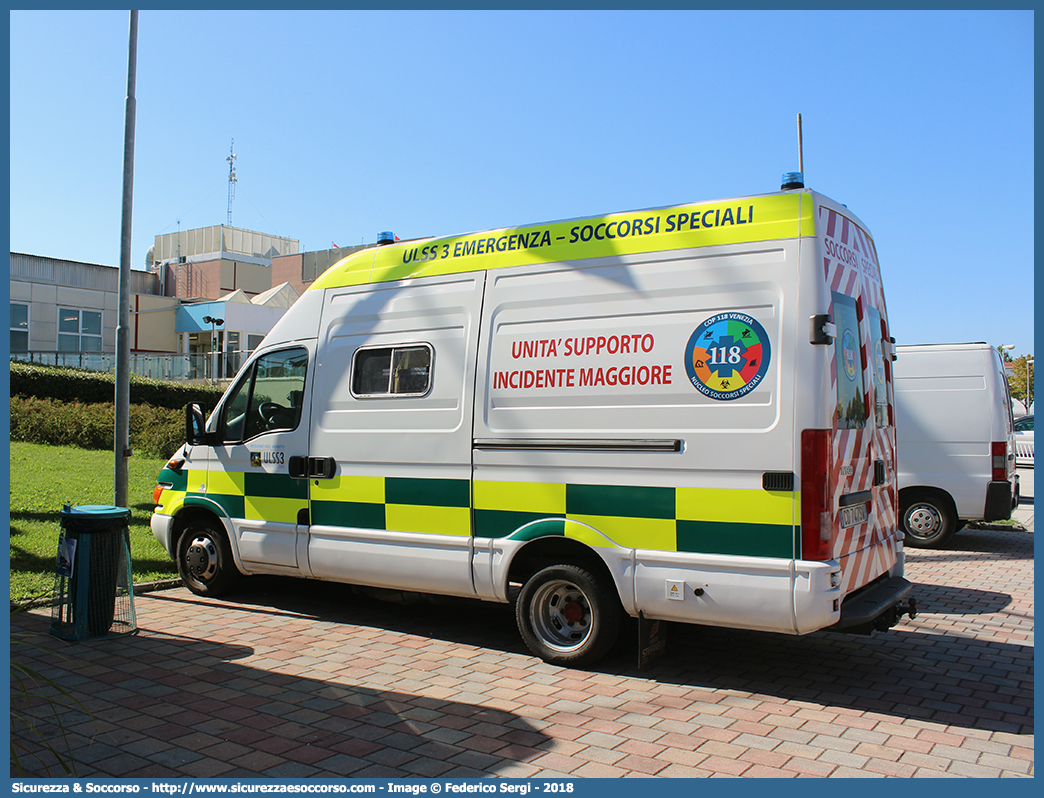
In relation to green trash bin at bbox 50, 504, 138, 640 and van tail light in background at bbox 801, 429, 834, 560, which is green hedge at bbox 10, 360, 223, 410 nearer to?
green trash bin at bbox 50, 504, 138, 640

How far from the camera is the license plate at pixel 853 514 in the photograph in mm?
4875

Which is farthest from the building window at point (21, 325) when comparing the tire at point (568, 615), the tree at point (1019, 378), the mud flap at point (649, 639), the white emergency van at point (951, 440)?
the tree at point (1019, 378)

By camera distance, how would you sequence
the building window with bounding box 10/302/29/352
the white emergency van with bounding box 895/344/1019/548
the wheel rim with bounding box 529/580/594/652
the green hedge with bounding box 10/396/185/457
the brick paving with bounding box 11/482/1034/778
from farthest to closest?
the building window with bounding box 10/302/29/352 → the green hedge with bounding box 10/396/185/457 → the white emergency van with bounding box 895/344/1019/548 → the wheel rim with bounding box 529/580/594/652 → the brick paving with bounding box 11/482/1034/778

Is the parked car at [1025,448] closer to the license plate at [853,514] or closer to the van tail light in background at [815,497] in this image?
the license plate at [853,514]

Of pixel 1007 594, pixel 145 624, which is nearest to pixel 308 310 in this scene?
pixel 145 624

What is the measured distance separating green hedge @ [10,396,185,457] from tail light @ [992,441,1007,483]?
13214 mm

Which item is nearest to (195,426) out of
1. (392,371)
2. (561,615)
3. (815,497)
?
(392,371)

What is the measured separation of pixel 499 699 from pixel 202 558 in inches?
143

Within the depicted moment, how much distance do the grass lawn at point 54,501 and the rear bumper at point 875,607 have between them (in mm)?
6071

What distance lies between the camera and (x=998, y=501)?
32.8ft

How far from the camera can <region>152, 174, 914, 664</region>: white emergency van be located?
15.7 feet

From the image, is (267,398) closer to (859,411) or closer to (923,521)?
(859,411)

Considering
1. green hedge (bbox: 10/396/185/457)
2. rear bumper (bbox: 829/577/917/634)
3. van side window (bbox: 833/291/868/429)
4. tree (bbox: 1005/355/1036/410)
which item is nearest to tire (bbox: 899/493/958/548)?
rear bumper (bbox: 829/577/917/634)

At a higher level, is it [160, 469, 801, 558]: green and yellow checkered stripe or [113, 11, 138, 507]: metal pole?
[113, 11, 138, 507]: metal pole
